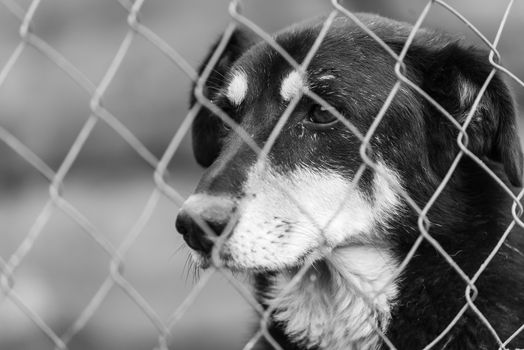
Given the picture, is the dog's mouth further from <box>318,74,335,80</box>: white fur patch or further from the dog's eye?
<box>318,74,335,80</box>: white fur patch

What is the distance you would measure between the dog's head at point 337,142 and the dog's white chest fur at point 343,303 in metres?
0.09

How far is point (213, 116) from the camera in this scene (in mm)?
3605

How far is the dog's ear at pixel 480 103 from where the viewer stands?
2719mm

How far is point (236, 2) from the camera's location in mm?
1986

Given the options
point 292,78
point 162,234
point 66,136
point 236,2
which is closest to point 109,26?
point 66,136

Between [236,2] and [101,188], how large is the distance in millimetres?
4159

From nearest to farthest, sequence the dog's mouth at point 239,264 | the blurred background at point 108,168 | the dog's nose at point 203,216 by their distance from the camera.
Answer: the dog's nose at point 203,216 → the dog's mouth at point 239,264 → the blurred background at point 108,168

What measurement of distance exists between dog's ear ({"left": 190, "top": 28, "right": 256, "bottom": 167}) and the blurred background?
2.21m

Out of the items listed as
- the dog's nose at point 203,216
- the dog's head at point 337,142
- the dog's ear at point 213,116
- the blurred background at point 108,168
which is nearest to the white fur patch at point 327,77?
the dog's head at point 337,142

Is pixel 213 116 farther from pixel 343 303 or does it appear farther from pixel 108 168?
pixel 108 168

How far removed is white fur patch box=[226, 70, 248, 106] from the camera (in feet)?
10.3

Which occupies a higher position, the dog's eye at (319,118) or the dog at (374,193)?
the dog's eye at (319,118)

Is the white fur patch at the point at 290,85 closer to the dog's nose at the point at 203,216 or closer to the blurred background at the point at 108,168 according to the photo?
the dog's nose at the point at 203,216

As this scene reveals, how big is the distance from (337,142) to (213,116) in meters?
0.87
